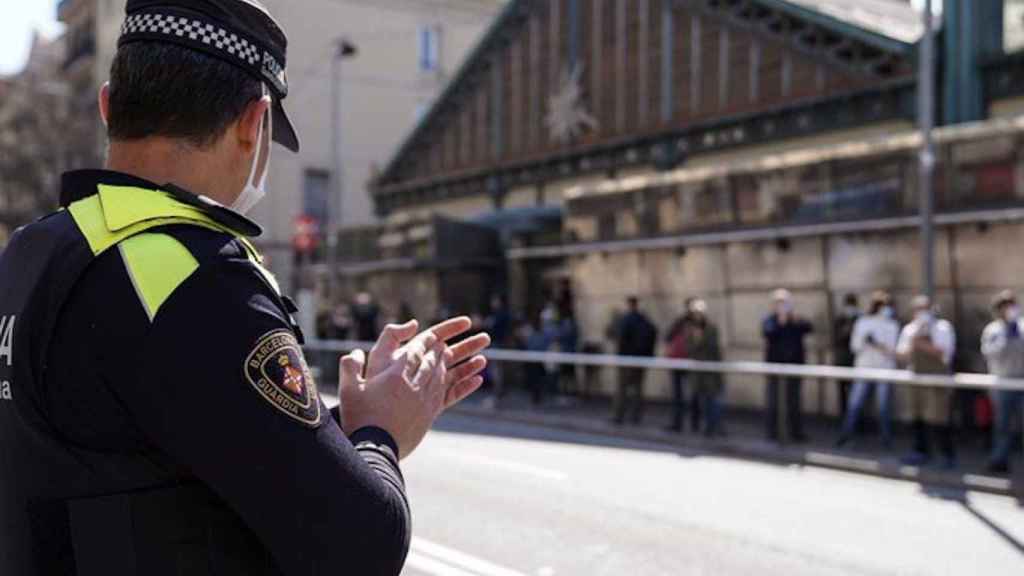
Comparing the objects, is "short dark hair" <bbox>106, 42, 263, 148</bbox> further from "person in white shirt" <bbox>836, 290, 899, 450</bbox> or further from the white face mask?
"person in white shirt" <bbox>836, 290, 899, 450</bbox>

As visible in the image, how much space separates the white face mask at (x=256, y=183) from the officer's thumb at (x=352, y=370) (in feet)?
0.97

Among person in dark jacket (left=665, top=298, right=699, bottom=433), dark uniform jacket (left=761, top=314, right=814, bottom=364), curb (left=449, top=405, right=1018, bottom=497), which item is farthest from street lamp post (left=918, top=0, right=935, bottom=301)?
person in dark jacket (left=665, top=298, right=699, bottom=433)

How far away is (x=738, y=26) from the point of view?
1889cm

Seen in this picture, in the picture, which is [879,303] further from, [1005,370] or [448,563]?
[448,563]

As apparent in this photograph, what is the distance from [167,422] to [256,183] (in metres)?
0.48

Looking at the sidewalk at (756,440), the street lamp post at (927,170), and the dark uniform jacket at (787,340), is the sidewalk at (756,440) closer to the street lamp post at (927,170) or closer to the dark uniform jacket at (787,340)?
the dark uniform jacket at (787,340)

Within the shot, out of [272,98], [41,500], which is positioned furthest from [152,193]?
[41,500]

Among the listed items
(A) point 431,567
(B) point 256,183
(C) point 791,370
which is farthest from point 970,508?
(B) point 256,183

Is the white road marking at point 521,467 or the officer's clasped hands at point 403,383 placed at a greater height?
the officer's clasped hands at point 403,383

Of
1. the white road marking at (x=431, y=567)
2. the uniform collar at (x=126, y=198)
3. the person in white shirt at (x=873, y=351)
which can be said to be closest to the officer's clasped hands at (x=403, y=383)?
the uniform collar at (x=126, y=198)

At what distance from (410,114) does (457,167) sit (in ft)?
28.6

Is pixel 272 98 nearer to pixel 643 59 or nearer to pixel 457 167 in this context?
pixel 643 59

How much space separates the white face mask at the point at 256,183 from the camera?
59.4 inches

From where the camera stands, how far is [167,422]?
4.01ft
